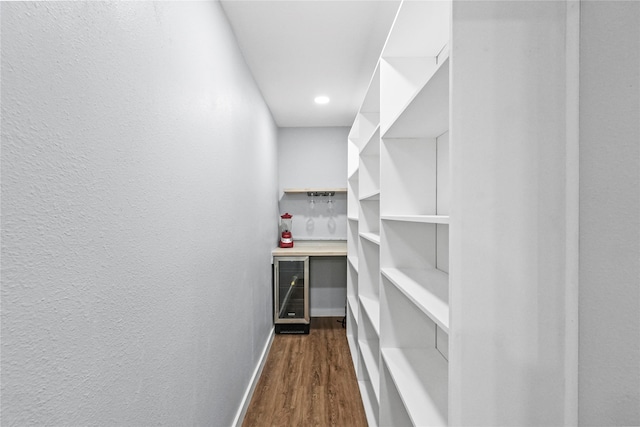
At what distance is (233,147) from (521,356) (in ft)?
5.56

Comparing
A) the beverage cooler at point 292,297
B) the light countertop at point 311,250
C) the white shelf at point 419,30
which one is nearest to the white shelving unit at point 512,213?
the white shelf at point 419,30

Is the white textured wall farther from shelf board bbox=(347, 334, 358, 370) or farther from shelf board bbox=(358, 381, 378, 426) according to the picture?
shelf board bbox=(347, 334, 358, 370)

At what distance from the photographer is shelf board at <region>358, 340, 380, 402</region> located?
1848 mm

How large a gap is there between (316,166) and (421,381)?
3078 mm

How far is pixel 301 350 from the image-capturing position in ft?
9.85

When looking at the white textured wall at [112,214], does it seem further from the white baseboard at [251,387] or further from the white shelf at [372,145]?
the white shelf at [372,145]

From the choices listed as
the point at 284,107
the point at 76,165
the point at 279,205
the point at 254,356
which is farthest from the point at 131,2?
the point at 279,205

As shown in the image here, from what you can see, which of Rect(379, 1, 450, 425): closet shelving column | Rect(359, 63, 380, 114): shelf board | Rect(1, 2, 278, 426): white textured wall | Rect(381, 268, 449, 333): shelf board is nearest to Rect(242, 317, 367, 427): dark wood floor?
Rect(1, 2, 278, 426): white textured wall

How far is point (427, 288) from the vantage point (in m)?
1.25

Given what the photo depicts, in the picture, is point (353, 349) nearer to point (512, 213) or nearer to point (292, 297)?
point (292, 297)

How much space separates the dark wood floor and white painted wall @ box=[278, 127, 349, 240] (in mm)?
1318

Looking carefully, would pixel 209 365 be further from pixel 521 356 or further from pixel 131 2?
pixel 131 2

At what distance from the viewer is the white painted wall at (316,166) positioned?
4.02 meters

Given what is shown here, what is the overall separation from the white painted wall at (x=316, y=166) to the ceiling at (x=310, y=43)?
2.85ft
